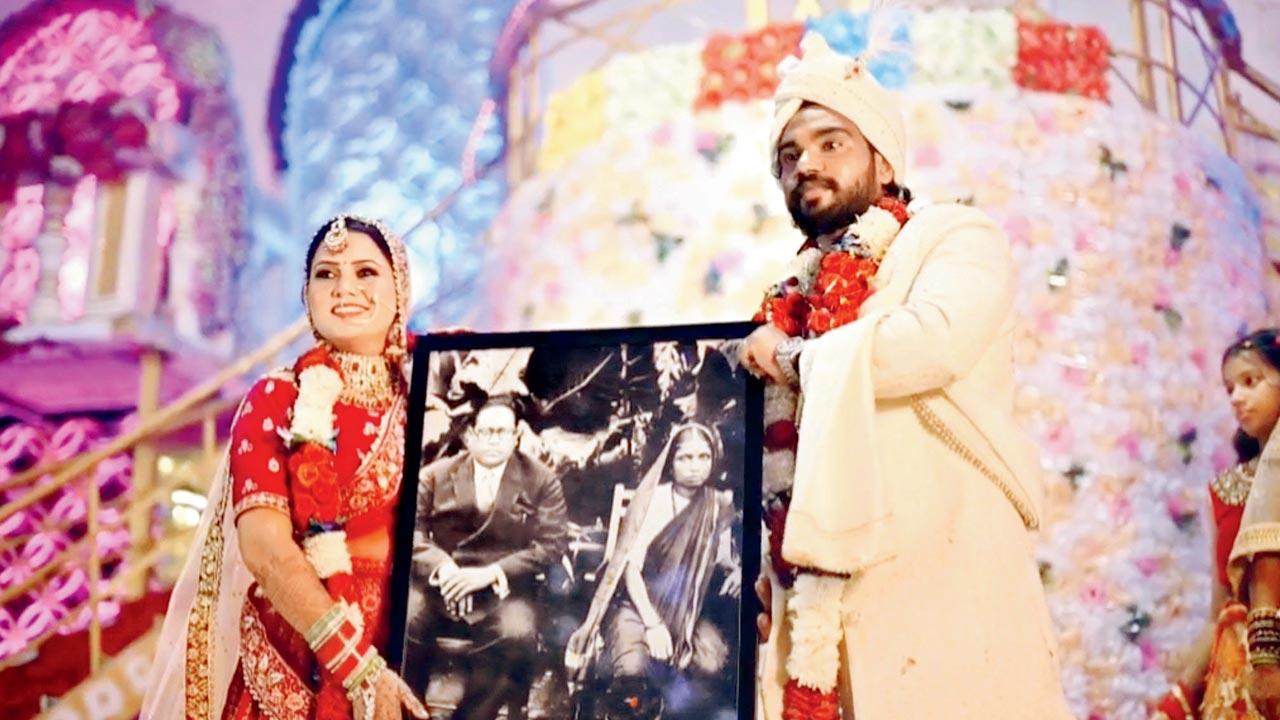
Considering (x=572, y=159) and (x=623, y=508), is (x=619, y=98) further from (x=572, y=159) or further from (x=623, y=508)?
(x=623, y=508)

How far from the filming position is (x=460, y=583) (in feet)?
7.79

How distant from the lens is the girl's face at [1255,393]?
427cm

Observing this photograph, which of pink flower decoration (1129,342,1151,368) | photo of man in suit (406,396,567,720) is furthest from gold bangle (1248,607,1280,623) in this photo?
pink flower decoration (1129,342,1151,368)

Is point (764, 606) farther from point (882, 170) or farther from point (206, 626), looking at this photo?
point (206, 626)

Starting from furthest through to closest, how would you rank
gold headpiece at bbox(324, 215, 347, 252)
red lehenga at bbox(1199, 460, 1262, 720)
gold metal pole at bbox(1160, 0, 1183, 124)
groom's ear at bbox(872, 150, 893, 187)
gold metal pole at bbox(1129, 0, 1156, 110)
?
gold metal pole at bbox(1129, 0, 1156, 110), gold metal pole at bbox(1160, 0, 1183, 124), red lehenga at bbox(1199, 460, 1262, 720), gold headpiece at bbox(324, 215, 347, 252), groom's ear at bbox(872, 150, 893, 187)

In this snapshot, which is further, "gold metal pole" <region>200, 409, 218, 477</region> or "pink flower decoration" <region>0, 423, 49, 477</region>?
"pink flower decoration" <region>0, 423, 49, 477</region>

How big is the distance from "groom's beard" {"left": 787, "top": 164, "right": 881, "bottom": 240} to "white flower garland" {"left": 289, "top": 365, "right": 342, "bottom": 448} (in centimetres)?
86

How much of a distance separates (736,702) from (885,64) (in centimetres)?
435

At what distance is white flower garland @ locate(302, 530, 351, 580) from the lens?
7.78 feet

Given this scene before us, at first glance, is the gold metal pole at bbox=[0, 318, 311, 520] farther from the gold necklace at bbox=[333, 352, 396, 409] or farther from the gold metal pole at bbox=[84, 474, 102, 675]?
the gold necklace at bbox=[333, 352, 396, 409]

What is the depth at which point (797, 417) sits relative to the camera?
2.34 metres

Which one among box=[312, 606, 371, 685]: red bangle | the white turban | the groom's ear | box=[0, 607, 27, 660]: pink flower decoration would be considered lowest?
box=[0, 607, 27, 660]: pink flower decoration

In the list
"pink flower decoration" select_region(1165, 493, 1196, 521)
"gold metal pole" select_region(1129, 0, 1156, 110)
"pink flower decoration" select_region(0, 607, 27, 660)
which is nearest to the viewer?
"pink flower decoration" select_region(1165, 493, 1196, 521)

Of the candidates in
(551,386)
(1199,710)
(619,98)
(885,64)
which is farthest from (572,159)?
(551,386)
